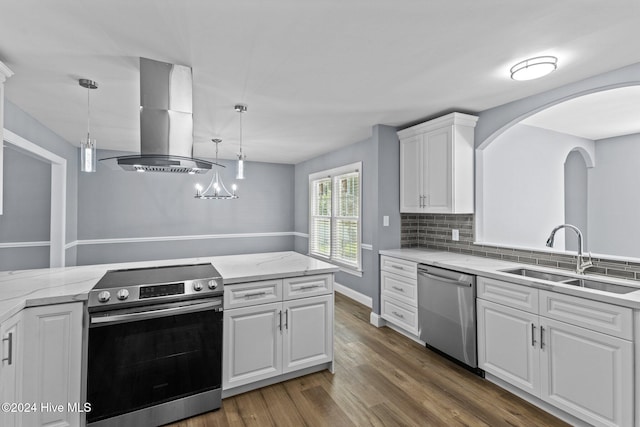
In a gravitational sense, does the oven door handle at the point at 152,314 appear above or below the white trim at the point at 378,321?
above

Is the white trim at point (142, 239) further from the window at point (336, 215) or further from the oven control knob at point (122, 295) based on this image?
the oven control knob at point (122, 295)

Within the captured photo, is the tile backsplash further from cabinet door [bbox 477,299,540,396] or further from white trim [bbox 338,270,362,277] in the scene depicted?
white trim [bbox 338,270,362,277]

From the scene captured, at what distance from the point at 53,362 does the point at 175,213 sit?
4251 millimetres

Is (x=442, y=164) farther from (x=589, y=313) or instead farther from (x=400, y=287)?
(x=589, y=313)

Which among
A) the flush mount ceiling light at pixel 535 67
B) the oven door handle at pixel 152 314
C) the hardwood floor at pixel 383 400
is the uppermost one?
the flush mount ceiling light at pixel 535 67

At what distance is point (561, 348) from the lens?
206 centimetres

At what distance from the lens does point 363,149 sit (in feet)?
15.2

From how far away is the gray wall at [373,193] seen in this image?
377cm

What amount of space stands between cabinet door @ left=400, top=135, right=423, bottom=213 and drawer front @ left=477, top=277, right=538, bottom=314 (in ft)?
4.02

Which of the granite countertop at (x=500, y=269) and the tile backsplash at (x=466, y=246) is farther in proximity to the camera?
the tile backsplash at (x=466, y=246)

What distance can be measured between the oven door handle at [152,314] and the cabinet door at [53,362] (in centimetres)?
16

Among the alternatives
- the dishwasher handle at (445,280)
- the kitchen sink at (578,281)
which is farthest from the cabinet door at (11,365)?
the kitchen sink at (578,281)

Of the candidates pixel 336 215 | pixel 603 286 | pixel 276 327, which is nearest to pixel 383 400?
pixel 276 327

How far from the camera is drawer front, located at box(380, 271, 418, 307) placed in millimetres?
3256
